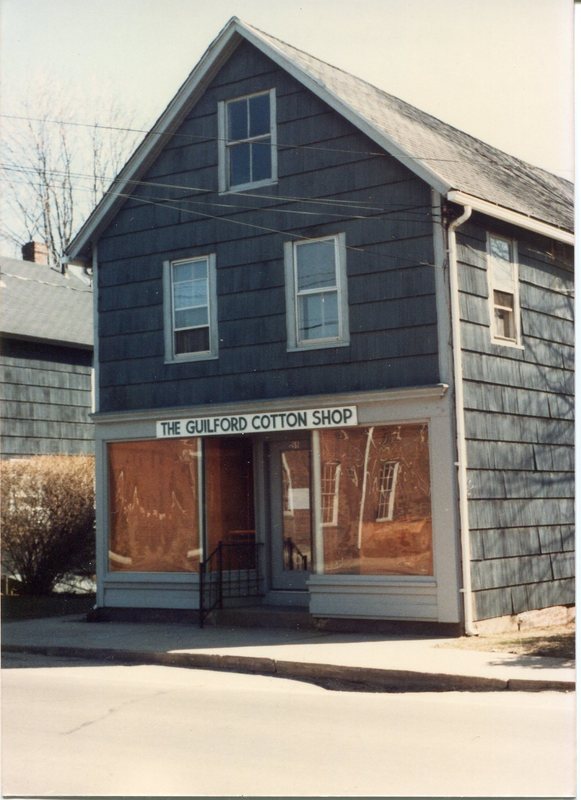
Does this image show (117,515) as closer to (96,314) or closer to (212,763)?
(96,314)

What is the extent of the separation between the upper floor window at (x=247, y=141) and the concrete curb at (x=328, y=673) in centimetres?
668

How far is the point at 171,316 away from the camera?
16703 mm

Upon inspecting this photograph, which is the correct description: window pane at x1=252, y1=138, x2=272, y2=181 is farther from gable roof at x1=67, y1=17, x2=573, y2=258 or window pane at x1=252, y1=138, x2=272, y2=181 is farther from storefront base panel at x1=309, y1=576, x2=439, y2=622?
storefront base panel at x1=309, y1=576, x2=439, y2=622

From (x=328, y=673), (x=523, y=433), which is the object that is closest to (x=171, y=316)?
(x=523, y=433)

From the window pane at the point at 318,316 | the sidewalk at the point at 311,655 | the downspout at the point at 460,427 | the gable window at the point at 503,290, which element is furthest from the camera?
the window pane at the point at 318,316

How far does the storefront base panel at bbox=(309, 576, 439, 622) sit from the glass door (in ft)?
3.35

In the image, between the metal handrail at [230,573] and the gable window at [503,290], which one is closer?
the gable window at [503,290]

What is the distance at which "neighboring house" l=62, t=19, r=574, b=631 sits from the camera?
46.8 feet

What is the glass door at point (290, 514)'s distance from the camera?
16.0 metres

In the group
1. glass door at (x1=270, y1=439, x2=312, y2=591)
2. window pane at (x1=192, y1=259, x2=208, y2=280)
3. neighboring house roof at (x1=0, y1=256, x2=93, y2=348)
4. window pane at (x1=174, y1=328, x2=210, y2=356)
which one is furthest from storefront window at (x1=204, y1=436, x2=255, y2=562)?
neighboring house roof at (x1=0, y1=256, x2=93, y2=348)

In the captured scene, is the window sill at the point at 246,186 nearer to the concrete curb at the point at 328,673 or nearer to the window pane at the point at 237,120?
the window pane at the point at 237,120

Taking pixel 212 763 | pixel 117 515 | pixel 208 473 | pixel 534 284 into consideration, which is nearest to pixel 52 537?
pixel 117 515

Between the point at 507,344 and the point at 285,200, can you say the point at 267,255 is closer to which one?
the point at 285,200

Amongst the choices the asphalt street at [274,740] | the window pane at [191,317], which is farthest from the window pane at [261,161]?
the asphalt street at [274,740]
